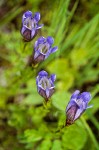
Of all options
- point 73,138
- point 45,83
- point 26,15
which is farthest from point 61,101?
point 26,15

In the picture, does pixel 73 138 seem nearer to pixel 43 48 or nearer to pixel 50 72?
pixel 43 48

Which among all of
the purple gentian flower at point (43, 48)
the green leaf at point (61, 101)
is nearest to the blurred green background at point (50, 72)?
the green leaf at point (61, 101)

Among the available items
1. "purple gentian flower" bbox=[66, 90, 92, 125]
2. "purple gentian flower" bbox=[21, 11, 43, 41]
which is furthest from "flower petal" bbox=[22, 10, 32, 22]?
"purple gentian flower" bbox=[66, 90, 92, 125]

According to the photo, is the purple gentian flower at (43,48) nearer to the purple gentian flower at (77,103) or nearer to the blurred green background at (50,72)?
the blurred green background at (50,72)

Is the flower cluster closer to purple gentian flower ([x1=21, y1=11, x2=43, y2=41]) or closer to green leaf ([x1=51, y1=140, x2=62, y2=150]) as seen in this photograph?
purple gentian flower ([x1=21, y1=11, x2=43, y2=41])

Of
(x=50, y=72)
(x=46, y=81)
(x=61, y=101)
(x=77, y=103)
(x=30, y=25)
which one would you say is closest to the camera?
(x=77, y=103)
